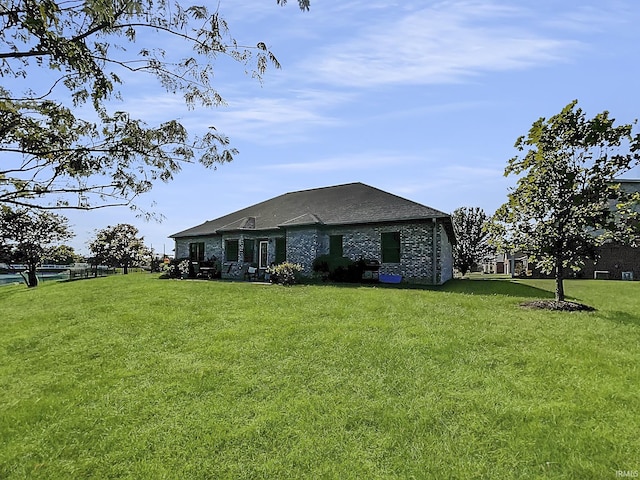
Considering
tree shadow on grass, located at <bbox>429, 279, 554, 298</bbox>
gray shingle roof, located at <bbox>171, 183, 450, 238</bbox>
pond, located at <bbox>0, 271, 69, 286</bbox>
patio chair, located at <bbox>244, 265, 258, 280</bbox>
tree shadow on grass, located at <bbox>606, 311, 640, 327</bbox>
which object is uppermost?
gray shingle roof, located at <bbox>171, 183, 450, 238</bbox>

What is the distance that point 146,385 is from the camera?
629cm

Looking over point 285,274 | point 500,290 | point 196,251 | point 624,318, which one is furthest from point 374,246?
point 196,251

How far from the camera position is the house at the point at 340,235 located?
1744 centimetres

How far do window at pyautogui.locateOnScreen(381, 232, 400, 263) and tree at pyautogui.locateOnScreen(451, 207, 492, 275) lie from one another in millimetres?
14558

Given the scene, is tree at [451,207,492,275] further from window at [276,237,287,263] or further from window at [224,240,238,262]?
window at [224,240,238,262]

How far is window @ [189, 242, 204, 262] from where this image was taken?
25525 millimetres

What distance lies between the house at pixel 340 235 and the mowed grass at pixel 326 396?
24.9ft

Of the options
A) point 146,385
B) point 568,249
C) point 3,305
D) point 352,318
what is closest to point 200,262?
point 3,305

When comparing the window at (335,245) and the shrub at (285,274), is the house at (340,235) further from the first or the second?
Result: the shrub at (285,274)

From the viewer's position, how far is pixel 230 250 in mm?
23484

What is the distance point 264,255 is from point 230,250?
2.96 metres

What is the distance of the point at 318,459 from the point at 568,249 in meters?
11.0

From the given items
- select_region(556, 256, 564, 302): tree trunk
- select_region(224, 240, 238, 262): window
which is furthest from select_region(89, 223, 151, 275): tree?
select_region(556, 256, 564, 302): tree trunk

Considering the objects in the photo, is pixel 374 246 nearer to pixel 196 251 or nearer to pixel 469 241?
pixel 196 251
